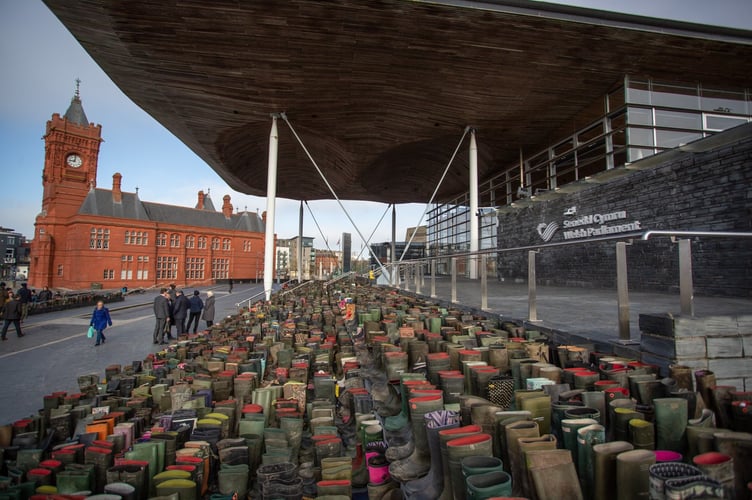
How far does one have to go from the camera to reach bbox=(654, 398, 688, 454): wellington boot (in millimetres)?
2047

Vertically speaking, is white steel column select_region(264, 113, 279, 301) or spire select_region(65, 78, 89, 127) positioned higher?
spire select_region(65, 78, 89, 127)

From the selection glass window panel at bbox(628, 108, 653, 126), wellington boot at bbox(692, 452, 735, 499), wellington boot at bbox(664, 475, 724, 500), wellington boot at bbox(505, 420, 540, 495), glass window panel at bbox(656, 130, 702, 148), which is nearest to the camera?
wellington boot at bbox(664, 475, 724, 500)

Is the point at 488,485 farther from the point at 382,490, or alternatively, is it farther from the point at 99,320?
the point at 99,320

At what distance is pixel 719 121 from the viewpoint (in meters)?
14.1

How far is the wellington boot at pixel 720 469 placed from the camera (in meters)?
1.47

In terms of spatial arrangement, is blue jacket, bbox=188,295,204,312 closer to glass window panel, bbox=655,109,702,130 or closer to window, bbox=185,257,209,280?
glass window panel, bbox=655,109,702,130

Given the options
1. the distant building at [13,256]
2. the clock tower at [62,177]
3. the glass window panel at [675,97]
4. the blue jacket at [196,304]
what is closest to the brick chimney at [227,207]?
the clock tower at [62,177]

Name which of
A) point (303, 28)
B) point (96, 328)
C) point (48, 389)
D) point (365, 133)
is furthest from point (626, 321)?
point (365, 133)

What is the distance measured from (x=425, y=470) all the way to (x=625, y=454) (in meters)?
1.09

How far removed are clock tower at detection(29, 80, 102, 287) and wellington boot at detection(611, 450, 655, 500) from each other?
60.9m

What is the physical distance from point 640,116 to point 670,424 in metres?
15.6

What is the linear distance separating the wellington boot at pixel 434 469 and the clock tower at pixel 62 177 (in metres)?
60.0

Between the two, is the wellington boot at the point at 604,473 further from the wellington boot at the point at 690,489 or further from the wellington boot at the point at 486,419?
the wellington boot at the point at 486,419

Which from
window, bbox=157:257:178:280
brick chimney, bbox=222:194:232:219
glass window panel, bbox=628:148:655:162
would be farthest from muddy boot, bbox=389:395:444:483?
brick chimney, bbox=222:194:232:219
